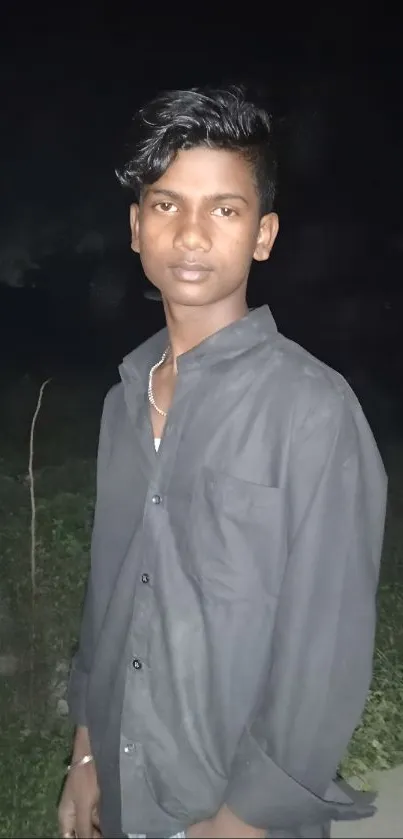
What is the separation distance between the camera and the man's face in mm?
719

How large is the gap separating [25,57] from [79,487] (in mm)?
996

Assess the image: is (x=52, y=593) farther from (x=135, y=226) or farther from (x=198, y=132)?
(x=198, y=132)

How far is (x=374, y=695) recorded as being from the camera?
1521 millimetres

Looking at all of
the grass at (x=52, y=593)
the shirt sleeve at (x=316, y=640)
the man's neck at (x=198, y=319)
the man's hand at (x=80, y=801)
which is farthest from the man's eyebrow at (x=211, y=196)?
the grass at (x=52, y=593)

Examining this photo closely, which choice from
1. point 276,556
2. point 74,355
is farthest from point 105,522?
point 74,355

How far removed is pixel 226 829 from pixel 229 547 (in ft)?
0.88

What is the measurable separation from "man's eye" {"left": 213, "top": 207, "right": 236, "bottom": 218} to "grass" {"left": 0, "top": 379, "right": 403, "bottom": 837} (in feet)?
3.19

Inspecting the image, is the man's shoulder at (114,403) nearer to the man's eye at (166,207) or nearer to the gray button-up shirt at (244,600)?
the gray button-up shirt at (244,600)

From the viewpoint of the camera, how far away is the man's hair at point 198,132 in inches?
28.4

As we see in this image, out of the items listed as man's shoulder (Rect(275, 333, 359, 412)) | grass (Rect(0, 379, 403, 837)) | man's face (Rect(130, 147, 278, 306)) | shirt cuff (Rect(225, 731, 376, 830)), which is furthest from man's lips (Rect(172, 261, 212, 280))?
grass (Rect(0, 379, 403, 837))

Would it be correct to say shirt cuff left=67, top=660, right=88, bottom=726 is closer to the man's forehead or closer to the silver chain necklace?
the silver chain necklace

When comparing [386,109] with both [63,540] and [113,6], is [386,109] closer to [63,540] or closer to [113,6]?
[113,6]

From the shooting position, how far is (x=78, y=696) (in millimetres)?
883

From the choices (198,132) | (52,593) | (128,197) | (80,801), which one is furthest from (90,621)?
(128,197)
